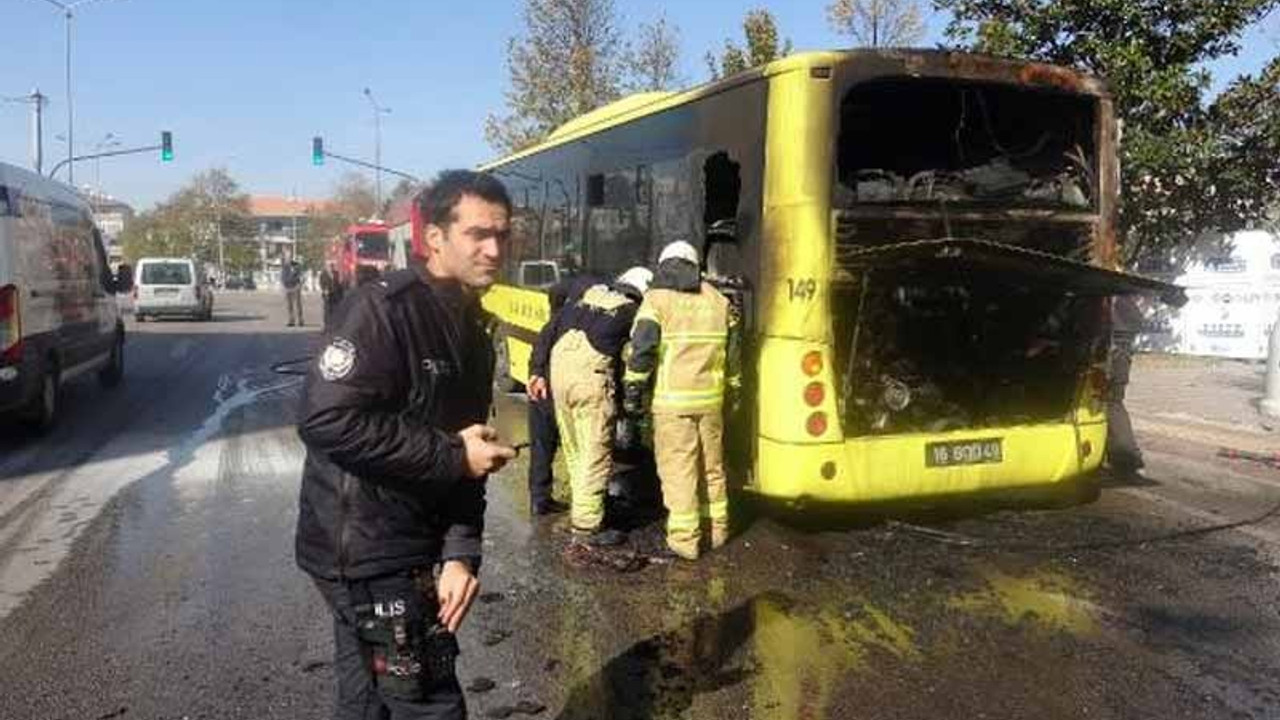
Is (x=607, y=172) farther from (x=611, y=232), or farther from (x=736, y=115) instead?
(x=736, y=115)

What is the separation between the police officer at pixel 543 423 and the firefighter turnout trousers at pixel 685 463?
46.1 inches

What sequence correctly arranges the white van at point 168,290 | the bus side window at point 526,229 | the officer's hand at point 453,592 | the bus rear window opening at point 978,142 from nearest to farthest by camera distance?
the officer's hand at point 453,592, the bus rear window opening at point 978,142, the bus side window at point 526,229, the white van at point 168,290

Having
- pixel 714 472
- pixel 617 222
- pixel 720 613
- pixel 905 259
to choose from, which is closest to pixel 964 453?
pixel 905 259

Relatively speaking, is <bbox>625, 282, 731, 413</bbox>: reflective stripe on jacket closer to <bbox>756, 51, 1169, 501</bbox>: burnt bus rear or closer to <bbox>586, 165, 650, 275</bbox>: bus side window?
<bbox>756, 51, 1169, 501</bbox>: burnt bus rear

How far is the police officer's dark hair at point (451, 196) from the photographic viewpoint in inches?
109

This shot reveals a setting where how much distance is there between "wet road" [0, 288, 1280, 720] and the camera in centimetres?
446

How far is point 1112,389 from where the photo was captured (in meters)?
8.28

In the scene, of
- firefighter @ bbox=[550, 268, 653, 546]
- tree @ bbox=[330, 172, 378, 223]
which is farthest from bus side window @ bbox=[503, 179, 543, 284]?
tree @ bbox=[330, 172, 378, 223]

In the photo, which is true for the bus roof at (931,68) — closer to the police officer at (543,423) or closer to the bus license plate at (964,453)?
the police officer at (543,423)

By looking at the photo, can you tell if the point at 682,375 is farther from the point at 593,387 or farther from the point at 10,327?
the point at 10,327

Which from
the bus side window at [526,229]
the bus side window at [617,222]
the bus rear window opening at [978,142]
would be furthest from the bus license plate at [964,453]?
the bus side window at [526,229]

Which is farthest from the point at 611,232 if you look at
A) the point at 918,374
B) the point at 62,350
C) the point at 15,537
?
the point at 62,350

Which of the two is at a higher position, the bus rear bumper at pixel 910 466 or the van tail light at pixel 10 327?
the van tail light at pixel 10 327

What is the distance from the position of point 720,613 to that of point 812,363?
1538 millimetres
